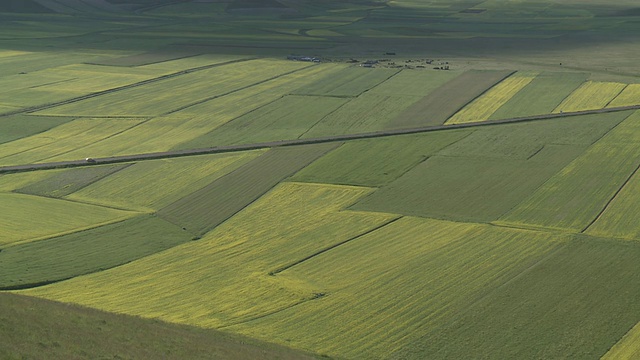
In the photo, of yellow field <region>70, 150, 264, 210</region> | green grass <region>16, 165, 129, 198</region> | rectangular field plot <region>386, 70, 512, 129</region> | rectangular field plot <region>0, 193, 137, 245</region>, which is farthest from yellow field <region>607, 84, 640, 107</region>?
rectangular field plot <region>0, 193, 137, 245</region>

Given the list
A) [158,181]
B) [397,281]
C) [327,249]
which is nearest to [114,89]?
[158,181]

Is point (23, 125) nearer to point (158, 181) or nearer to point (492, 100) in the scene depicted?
point (158, 181)

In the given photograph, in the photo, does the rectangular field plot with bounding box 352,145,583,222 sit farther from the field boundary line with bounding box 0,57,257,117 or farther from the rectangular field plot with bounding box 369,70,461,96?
the field boundary line with bounding box 0,57,257,117

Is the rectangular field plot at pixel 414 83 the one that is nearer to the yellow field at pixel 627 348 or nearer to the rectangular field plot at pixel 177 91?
the rectangular field plot at pixel 177 91

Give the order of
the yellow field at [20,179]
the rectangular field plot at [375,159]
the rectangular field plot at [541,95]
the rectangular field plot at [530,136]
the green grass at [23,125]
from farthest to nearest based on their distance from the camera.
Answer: the rectangular field plot at [541,95], the green grass at [23,125], the rectangular field plot at [530,136], the yellow field at [20,179], the rectangular field plot at [375,159]

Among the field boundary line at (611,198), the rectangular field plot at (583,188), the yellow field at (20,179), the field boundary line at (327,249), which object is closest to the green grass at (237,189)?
the field boundary line at (327,249)

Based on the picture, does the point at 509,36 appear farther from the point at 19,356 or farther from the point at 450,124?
the point at 19,356

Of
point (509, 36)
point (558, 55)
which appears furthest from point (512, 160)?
point (509, 36)
